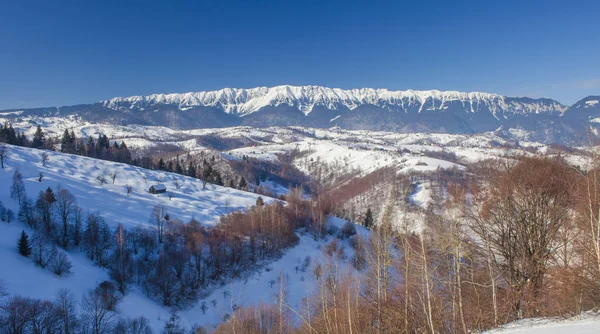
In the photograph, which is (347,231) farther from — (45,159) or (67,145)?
(67,145)

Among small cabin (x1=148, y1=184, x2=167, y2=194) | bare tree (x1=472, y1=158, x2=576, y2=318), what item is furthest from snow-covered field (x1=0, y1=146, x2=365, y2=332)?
bare tree (x1=472, y1=158, x2=576, y2=318)

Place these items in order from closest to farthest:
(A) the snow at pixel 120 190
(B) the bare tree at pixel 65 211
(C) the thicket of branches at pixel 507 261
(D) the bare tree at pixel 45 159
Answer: (C) the thicket of branches at pixel 507 261, (B) the bare tree at pixel 65 211, (A) the snow at pixel 120 190, (D) the bare tree at pixel 45 159

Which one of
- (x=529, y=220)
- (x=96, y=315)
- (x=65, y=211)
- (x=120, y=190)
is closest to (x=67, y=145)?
(x=120, y=190)

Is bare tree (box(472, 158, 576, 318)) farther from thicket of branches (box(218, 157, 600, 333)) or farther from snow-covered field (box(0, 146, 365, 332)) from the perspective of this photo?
snow-covered field (box(0, 146, 365, 332))

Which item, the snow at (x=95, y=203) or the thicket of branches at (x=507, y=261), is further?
the snow at (x=95, y=203)

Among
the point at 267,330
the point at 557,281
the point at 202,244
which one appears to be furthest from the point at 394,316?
the point at 202,244

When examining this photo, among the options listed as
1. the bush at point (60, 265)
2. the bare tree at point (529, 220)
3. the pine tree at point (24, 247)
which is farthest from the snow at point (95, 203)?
the bare tree at point (529, 220)

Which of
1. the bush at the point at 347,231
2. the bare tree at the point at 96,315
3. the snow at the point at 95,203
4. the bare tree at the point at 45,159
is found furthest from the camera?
the bare tree at the point at 45,159

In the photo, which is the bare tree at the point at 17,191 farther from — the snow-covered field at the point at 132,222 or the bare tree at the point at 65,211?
the bare tree at the point at 65,211

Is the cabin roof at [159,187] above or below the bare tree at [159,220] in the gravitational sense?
above

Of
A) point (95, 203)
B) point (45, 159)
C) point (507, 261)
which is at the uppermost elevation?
point (45, 159)
